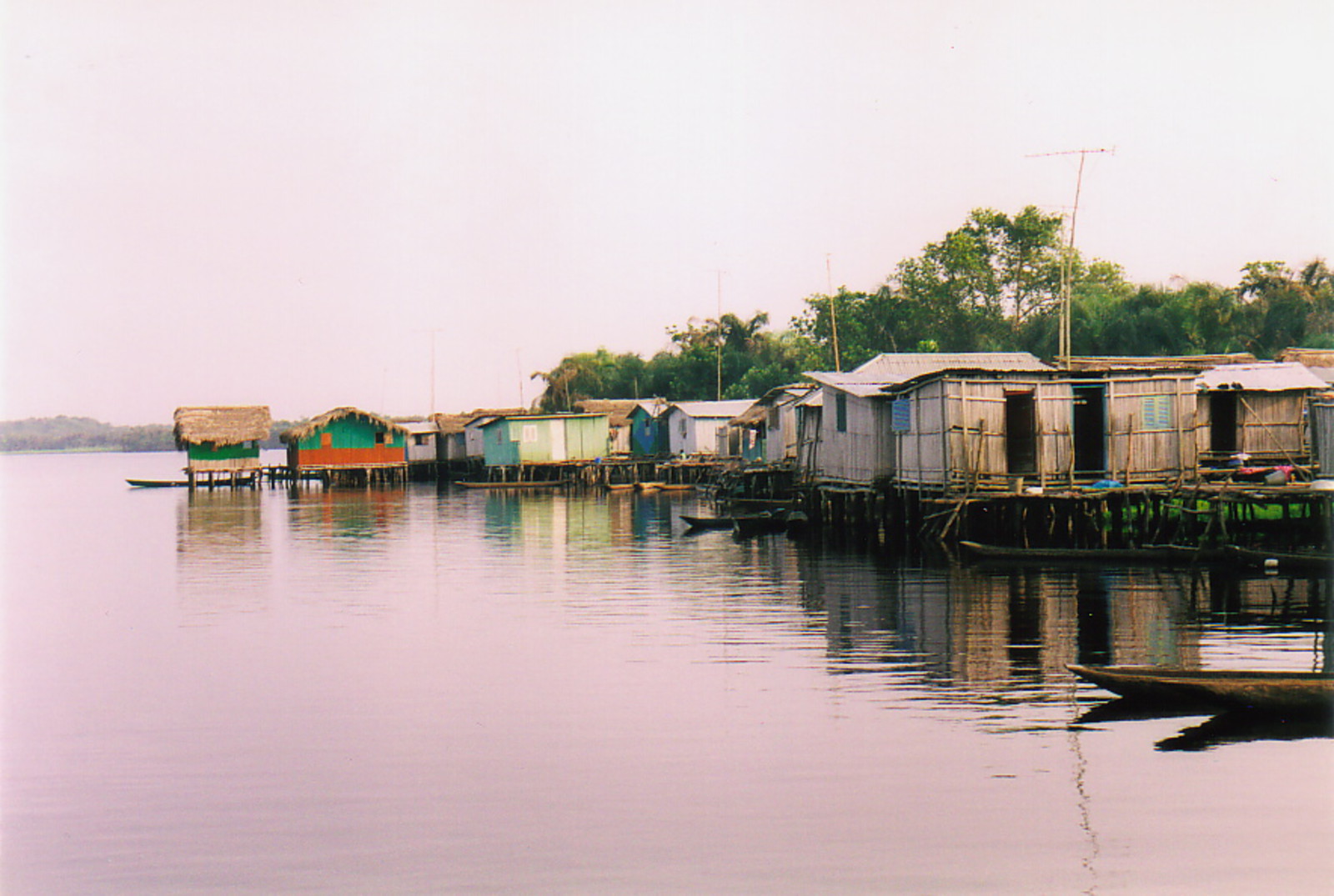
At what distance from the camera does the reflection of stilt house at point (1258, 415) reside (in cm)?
2844

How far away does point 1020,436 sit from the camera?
26.3m

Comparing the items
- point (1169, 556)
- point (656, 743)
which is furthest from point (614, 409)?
point (656, 743)

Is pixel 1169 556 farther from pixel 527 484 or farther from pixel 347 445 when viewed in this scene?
pixel 347 445

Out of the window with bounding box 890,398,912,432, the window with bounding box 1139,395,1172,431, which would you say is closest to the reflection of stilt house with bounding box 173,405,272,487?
the window with bounding box 890,398,912,432

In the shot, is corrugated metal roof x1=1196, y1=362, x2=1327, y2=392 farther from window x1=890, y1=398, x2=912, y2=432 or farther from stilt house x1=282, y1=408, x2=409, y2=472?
stilt house x1=282, y1=408, x2=409, y2=472

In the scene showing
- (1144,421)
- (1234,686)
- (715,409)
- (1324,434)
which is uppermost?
(715,409)

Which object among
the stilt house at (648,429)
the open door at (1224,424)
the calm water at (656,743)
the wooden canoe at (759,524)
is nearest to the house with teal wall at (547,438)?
the stilt house at (648,429)

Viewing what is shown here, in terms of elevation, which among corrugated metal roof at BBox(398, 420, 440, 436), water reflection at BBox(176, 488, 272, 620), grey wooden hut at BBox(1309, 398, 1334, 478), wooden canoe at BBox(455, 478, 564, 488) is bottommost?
water reflection at BBox(176, 488, 272, 620)

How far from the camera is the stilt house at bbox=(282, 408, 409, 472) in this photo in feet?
208

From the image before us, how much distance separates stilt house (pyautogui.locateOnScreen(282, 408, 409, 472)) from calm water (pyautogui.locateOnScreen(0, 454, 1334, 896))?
136 ft

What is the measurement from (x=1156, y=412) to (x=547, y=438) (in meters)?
38.8

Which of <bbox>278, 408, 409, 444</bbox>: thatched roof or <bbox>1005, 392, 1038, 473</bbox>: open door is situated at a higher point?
<bbox>278, 408, 409, 444</bbox>: thatched roof

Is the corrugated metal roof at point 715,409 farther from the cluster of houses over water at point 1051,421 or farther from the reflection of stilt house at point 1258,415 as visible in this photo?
the reflection of stilt house at point 1258,415

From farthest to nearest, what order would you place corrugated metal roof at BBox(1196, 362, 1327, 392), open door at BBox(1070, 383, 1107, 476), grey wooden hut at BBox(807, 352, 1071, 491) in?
corrugated metal roof at BBox(1196, 362, 1327, 392) → open door at BBox(1070, 383, 1107, 476) → grey wooden hut at BBox(807, 352, 1071, 491)
